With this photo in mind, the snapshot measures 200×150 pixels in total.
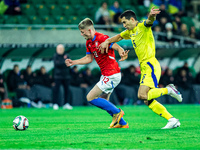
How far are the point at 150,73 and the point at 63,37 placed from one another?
1148 centimetres

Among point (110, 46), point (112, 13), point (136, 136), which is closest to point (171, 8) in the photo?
point (112, 13)

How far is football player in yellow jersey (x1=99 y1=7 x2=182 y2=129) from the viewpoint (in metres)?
8.10

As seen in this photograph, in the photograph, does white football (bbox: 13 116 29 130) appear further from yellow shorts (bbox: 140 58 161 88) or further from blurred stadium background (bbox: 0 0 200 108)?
blurred stadium background (bbox: 0 0 200 108)

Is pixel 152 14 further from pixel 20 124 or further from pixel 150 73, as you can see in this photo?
pixel 20 124

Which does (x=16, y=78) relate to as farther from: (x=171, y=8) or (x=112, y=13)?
(x=171, y=8)

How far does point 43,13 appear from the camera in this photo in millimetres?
20688

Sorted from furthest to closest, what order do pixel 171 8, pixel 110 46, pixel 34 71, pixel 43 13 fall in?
pixel 171 8
pixel 43 13
pixel 34 71
pixel 110 46

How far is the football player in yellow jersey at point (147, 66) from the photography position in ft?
26.6

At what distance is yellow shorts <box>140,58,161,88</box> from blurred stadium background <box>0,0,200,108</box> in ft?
32.6

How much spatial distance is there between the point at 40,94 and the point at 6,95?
1.33 m

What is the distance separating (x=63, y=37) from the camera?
19.3 metres

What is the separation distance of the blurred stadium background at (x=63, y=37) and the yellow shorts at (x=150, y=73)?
995cm

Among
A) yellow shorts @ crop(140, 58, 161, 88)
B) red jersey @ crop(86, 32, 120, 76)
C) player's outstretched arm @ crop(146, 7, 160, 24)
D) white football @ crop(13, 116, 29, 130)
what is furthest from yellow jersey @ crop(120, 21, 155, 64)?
white football @ crop(13, 116, 29, 130)

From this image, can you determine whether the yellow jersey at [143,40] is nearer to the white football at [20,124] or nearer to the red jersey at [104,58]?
the red jersey at [104,58]
